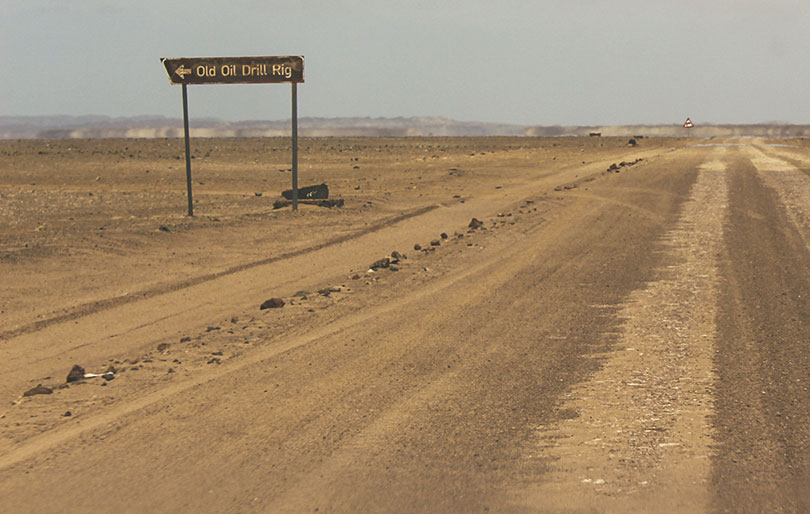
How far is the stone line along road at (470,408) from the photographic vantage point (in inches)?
187

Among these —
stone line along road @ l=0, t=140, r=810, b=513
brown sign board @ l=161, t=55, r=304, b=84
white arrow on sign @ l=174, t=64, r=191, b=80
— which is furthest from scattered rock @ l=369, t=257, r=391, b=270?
white arrow on sign @ l=174, t=64, r=191, b=80

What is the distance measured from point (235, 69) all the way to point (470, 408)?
1481 centimetres

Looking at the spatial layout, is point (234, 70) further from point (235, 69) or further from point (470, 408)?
point (470, 408)

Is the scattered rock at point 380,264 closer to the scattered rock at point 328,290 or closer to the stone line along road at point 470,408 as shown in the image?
the stone line along road at point 470,408

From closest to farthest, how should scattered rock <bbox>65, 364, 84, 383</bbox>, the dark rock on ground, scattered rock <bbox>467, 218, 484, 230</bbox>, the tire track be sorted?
the tire track, scattered rock <bbox>65, 364, 84, 383</bbox>, scattered rock <bbox>467, 218, 484, 230</bbox>, the dark rock on ground

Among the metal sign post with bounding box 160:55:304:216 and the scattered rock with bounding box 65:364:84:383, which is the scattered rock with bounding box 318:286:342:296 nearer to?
the scattered rock with bounding box 65:364:84:383

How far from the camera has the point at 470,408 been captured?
6.11 meters

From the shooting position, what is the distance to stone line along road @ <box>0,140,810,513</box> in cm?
474

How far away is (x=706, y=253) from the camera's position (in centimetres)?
1286

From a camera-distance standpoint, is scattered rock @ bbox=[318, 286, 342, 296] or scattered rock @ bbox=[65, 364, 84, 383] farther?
scattered rock @ bbox=[318, 286, 342, 296]

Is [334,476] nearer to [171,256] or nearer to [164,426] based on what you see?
[164,426]

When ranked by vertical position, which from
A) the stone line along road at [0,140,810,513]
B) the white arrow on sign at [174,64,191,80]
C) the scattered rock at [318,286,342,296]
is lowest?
the scattered rock at [318,286,342,296]

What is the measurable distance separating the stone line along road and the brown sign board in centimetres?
901

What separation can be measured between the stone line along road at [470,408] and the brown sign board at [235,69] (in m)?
9.01
